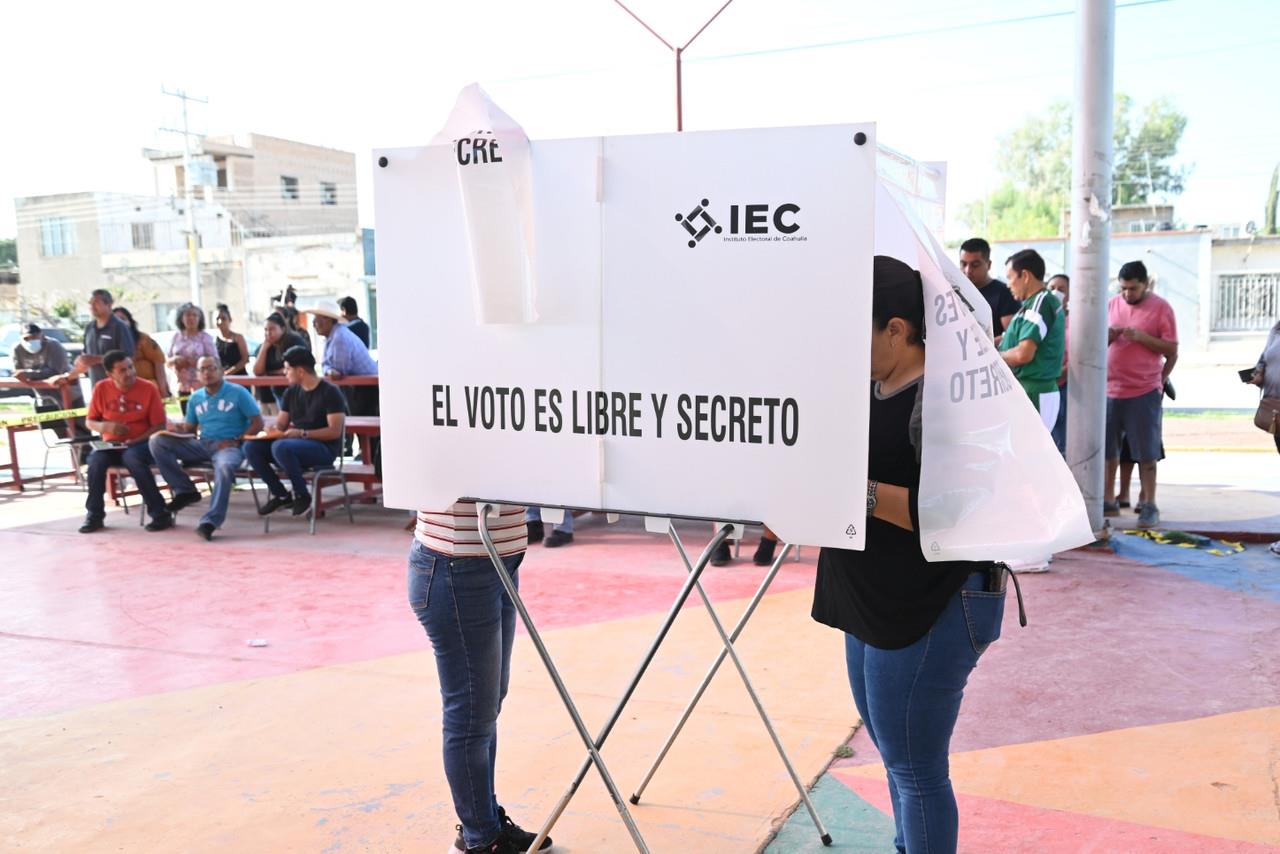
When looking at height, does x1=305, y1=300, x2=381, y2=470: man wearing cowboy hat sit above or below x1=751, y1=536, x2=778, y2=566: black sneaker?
above

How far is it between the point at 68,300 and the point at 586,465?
A: 42.4 m

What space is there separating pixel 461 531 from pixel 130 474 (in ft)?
24.1

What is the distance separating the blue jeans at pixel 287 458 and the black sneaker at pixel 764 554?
156 inches

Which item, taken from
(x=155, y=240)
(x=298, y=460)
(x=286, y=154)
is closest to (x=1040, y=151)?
(x=286, y=154)

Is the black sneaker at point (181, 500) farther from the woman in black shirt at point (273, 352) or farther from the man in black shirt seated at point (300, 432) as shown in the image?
the woman in black shirt at point (273, 352)

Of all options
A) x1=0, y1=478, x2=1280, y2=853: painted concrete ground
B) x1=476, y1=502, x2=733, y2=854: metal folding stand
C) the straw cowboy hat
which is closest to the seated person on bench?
the straw cowboy hat

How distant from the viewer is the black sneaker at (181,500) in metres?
9.02

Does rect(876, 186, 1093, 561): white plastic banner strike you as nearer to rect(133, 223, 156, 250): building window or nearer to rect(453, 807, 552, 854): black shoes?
rect(453, 807, 552, 854): black shoes

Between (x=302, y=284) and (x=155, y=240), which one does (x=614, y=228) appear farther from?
(x=155, y=240)

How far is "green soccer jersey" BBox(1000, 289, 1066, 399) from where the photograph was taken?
6242 mm

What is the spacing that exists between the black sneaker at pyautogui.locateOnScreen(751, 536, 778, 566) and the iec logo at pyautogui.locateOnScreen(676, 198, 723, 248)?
15.7ft

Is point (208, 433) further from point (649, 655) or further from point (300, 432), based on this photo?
point (649, 655)

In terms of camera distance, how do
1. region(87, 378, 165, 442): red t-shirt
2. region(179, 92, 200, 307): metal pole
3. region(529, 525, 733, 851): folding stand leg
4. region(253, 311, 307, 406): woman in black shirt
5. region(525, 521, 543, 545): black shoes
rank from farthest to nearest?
region(179, 92, 200, 307): metal pole
region(253, 311, 307, 406): woman in black shirt
region(87, 378, 165, 442): red t-shirt
region(525, 521, 543, 545): black shoes
region(529, 525, 733, 851): folding stand leg

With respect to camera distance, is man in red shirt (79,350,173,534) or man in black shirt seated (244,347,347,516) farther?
man in red shirt (79,350,173,534)
